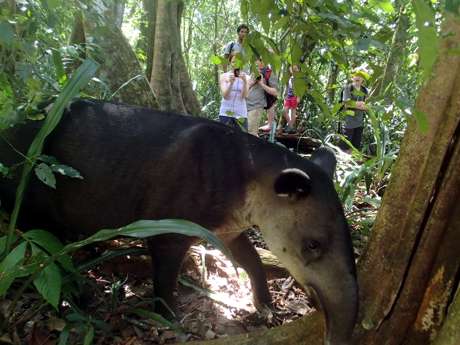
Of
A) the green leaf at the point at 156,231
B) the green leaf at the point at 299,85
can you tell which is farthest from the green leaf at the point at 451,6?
the green leaf at the point at 299,85

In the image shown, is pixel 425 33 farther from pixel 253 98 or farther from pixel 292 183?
pixel 253 98

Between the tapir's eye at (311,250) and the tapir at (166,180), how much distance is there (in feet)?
0.18

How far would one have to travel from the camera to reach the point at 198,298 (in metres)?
4.11

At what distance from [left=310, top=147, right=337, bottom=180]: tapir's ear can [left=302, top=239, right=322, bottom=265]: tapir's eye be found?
75 centimetres

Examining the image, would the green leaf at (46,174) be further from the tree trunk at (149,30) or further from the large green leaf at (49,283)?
the tree trunk at (149,30)

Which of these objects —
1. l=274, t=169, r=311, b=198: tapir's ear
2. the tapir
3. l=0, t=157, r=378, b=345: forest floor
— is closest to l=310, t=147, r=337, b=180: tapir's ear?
the tapir

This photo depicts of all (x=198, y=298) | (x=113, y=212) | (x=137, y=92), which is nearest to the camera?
(x=113, y=212)

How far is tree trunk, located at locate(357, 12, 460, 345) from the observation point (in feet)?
8.16

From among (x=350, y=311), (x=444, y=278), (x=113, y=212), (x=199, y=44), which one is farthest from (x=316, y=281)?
(x=199, y=44)

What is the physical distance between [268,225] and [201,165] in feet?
2.21

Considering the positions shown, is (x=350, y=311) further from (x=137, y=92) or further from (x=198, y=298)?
(x=137, y=92)

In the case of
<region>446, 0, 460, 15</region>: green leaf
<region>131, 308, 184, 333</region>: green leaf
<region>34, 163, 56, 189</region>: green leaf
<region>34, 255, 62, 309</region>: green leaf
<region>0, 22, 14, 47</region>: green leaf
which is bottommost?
<region>131, 308, 184, 333</region>: green leaf

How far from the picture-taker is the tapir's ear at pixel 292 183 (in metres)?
3.13

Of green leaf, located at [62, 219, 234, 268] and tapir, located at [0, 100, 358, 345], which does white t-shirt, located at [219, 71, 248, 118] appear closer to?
tapir, located at [0, 100, 358, 345]
